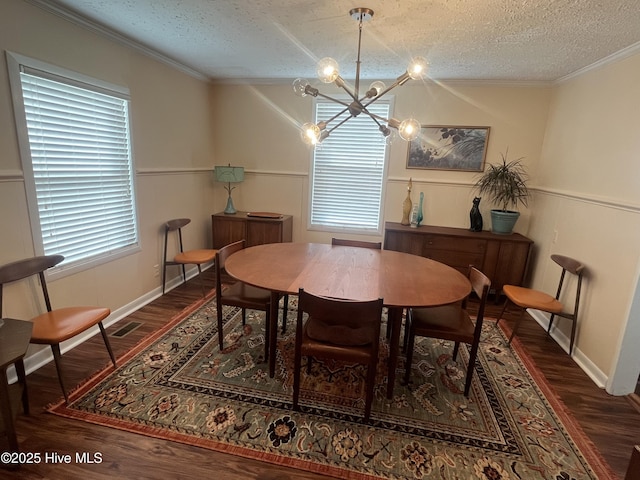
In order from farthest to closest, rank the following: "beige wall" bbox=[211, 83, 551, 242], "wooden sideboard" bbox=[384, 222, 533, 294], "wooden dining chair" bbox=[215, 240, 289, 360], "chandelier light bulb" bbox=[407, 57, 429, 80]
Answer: "beige wall" bbox=[211, 83, 551, 242], "wooden sideboard" bbox=[384, 222, 533, 294], "wooden dining chair" bbox=[215, 240, 289, 360], "chandelier light bulb" bbox=[407, 57, 429, 80]

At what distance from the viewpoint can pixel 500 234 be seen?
149 inches

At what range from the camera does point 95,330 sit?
279cm

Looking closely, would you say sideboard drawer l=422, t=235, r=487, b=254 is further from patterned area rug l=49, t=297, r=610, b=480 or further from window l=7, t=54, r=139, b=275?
window l=7, t=54, r=139, b=275

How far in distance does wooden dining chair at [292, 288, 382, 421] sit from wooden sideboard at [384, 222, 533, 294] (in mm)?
1950

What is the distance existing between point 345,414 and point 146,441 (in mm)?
1098

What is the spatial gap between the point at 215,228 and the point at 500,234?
3.47 meters

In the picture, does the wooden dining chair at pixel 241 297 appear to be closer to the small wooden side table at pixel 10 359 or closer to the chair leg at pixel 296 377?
the chair leg at pixel 296 377

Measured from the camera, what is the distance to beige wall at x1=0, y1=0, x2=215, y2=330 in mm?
2082

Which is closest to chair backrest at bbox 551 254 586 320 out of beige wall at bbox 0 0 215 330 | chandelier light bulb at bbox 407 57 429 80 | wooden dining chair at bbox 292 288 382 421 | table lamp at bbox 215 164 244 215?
wooden dining chair at bbox 292 288 382 421

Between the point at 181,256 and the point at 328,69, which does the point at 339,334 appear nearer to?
the point at 328,69

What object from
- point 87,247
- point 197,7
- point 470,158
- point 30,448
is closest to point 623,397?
point 470,158

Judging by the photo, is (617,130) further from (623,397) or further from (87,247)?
(87,247)

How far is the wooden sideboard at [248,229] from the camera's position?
4.16 meters

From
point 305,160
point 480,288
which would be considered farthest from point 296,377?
point 305,160
